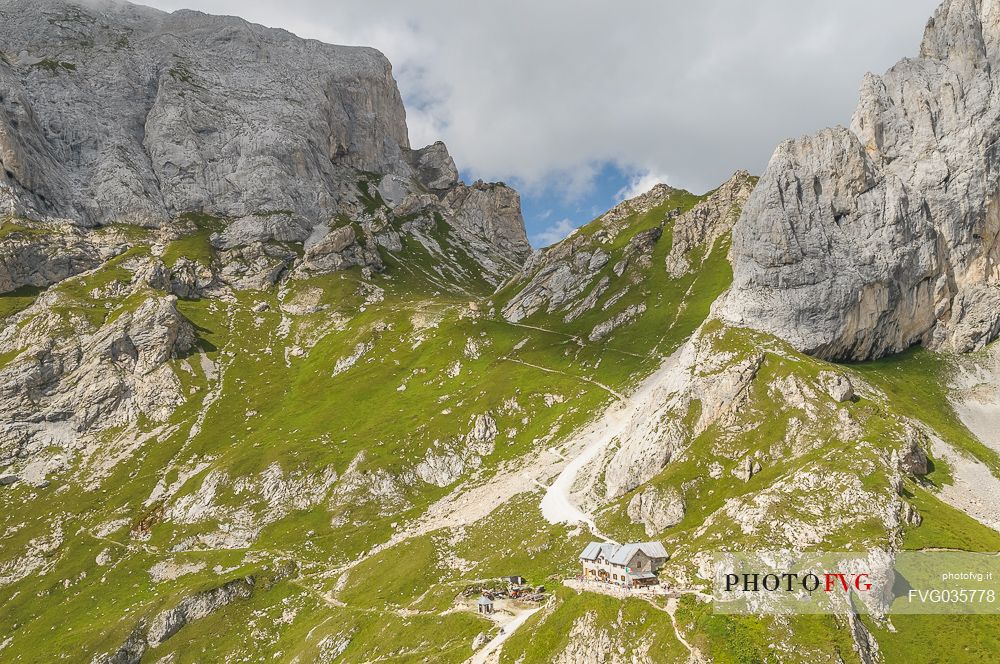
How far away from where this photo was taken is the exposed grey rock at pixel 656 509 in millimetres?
89562

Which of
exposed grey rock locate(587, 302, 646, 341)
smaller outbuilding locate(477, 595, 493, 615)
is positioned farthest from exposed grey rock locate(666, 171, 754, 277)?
smaller outbuilding locate(477, 595, 493, 615)

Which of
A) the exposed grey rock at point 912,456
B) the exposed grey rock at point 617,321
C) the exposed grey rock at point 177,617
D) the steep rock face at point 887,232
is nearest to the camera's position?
the exposed grey rock at point 912,456

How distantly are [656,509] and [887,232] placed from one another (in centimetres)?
7531

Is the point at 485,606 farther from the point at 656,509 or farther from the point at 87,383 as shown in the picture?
the point at 87,383

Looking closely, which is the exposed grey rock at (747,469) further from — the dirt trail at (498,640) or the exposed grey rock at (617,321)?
the exposed grey rock at (617,321)

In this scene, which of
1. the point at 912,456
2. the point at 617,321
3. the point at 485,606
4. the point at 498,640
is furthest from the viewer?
the point at 617,321

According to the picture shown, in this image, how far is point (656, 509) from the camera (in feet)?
301

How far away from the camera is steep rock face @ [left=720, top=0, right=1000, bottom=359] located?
118 metres

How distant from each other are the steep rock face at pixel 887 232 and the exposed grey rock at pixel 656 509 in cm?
4263

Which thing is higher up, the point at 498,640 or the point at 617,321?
the point at 617,321

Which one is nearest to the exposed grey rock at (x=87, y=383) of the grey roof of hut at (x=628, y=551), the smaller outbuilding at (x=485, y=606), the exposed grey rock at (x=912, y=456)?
the smaller outbuilding at (x=485, y=606)

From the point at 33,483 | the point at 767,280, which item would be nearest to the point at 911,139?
the point at 767,280

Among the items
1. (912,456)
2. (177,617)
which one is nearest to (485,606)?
(912,456)

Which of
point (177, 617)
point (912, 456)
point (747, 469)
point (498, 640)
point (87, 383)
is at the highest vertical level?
point (87, 383)
